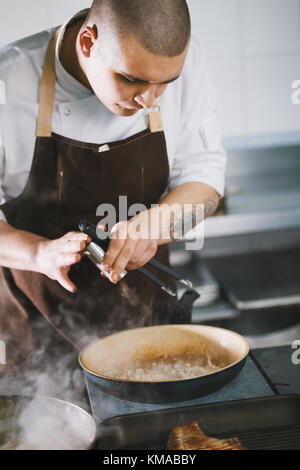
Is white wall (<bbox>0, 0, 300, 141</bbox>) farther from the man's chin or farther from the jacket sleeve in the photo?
the man's chin

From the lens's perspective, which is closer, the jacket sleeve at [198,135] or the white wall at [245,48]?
the jacket sleeve at [198,135]

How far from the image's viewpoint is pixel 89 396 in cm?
112

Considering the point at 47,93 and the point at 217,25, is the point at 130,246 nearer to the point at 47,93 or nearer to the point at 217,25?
the point at 47,93

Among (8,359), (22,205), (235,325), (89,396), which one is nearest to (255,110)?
(235,325)

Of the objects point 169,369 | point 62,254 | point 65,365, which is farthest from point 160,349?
point 62,254

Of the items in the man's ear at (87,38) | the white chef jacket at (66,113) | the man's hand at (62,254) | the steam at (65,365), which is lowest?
the steam at (65,365)

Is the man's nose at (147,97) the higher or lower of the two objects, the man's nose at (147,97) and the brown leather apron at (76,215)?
the higher

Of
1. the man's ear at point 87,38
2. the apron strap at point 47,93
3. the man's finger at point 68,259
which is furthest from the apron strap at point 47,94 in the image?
the man's finger at point 68,259

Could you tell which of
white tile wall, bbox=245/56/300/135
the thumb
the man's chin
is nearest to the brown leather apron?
the man's chin

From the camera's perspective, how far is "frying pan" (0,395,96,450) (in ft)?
2.88

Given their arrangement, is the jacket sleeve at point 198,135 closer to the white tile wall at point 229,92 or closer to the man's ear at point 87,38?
the man's ear at point 87,38

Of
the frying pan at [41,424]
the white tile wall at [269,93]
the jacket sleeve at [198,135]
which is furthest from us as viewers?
the white tile wall at [269,93]

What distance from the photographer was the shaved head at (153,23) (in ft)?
3.81
